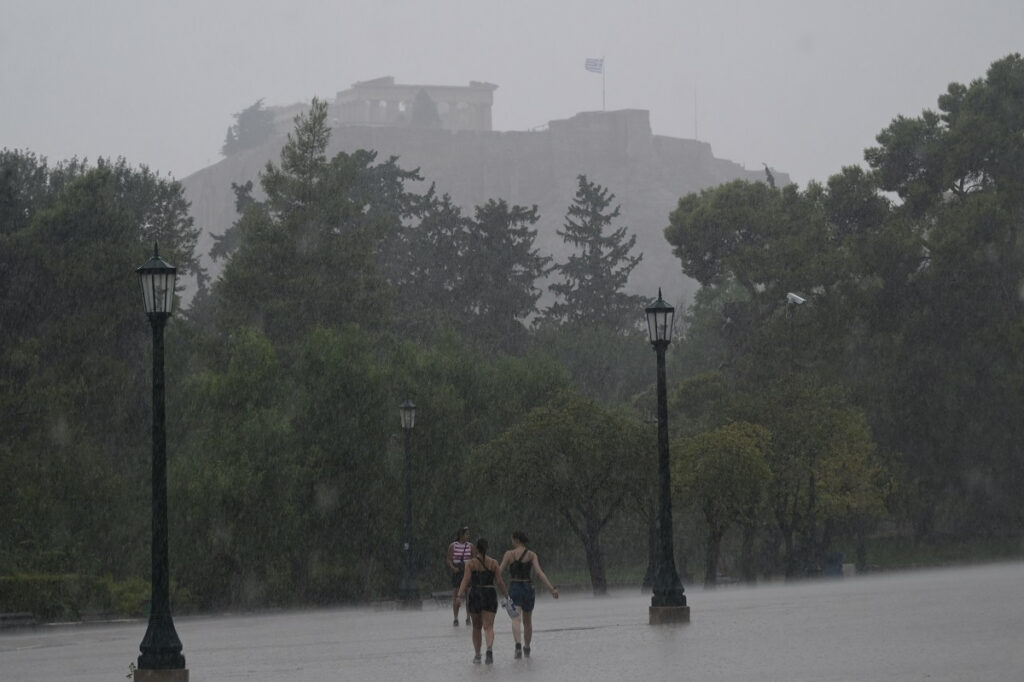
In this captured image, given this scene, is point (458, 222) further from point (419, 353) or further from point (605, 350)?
point (419, 353)

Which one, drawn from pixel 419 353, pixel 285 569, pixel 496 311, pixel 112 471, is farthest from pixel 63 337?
pixel 496 311

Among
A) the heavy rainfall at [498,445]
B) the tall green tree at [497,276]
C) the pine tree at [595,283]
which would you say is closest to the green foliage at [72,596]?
the heavy rainfall at [498,445]

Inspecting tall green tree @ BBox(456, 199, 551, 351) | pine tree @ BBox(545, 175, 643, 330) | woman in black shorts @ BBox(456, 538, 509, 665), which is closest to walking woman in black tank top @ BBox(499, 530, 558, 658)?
woman in black shorts @ BBox(456, 538, 509, 665)

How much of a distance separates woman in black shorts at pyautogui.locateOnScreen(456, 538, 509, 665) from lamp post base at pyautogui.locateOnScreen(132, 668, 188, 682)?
3733 mm

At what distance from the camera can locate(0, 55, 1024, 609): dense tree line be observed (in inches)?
1956

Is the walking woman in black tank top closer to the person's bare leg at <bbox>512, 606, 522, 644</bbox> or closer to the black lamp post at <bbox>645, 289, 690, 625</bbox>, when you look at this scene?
the person's bare leg at <bbox>512, 606, 522, 644</bbox>

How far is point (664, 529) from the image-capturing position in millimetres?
25938

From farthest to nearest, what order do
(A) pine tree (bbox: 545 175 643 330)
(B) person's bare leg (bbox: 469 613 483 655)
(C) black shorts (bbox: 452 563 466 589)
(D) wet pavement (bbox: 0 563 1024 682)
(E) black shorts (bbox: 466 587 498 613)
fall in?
(A) pine tree (bbox: 545 175 643 330)
(C) black shorts (bbox: 452 563 466 589)
(E) black shorts (bbox: 466 587 498 613)
(B) person's bare leg (bbox: 469 613 483 655)
(D) wet pavement (bbox: 0 563 1024 682)

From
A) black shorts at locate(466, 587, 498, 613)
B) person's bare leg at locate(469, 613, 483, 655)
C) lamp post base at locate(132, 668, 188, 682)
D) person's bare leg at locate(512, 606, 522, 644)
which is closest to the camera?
lamp post base at locate(132, 668, 188, 682)

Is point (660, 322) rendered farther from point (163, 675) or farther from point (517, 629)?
point (163, 675)

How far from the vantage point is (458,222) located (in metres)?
102

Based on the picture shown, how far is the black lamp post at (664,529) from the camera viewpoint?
25.2m

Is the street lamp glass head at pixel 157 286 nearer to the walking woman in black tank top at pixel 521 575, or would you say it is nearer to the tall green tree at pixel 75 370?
the walking woman in black tank top at pixel 521 575

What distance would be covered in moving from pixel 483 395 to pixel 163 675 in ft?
133
